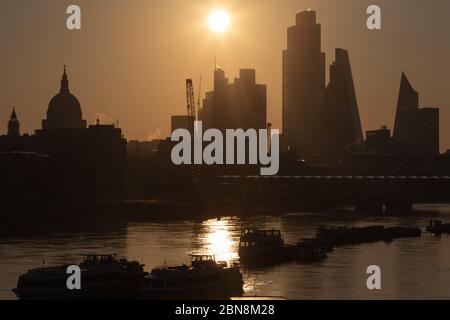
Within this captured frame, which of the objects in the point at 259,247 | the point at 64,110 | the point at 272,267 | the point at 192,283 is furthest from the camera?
the point at 64,110

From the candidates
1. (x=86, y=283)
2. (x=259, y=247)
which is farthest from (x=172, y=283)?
(x=259, y=247)

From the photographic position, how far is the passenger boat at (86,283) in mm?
31641

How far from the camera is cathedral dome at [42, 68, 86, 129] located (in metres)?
168

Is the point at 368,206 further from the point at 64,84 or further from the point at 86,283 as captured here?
the point at 86,283

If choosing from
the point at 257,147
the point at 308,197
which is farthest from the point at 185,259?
the point at 257,147

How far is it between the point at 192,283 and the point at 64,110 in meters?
140

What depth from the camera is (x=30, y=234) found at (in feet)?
215

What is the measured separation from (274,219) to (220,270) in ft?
196

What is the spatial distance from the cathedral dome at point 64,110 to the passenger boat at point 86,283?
13470 cm

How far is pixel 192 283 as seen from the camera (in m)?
31.5

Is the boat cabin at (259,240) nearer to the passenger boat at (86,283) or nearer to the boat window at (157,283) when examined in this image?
the passenger boat at (86,283)

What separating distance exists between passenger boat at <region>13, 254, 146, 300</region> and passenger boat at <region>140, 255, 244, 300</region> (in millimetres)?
1378

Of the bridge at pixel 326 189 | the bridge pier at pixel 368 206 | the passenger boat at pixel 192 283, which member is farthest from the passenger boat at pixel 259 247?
the bridge at pixel 326 189
